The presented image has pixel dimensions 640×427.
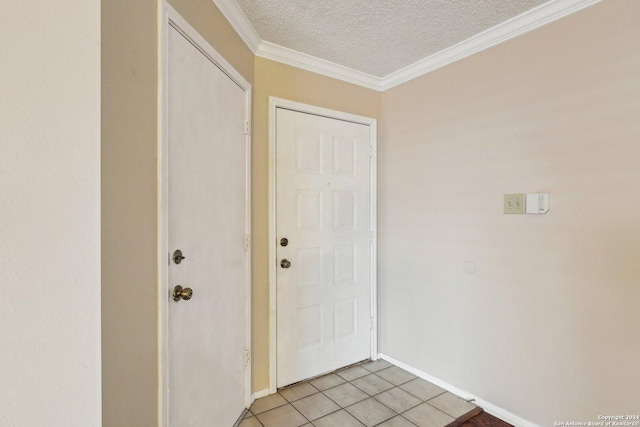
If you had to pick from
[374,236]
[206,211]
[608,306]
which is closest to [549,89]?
[608,306]

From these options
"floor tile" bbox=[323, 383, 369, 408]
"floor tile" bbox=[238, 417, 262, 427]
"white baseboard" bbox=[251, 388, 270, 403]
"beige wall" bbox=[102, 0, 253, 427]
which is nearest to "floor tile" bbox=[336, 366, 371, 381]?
"floor tile" bbox=[323, 383, 369, 408]

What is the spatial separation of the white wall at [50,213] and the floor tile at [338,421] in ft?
4.34

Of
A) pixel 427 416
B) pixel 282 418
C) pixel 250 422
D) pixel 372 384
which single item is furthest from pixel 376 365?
pixel 250 422

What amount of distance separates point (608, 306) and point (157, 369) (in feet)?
6.71

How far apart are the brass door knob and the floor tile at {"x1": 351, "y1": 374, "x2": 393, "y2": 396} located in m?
1.52

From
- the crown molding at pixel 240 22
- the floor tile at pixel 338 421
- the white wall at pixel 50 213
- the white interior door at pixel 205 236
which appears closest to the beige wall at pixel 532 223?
the floor tile at pixel 338 421

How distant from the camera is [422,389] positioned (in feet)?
6.94

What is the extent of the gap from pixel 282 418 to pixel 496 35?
2.72 meters

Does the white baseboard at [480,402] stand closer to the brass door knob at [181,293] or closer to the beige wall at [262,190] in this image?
the beige wall at [262,190]

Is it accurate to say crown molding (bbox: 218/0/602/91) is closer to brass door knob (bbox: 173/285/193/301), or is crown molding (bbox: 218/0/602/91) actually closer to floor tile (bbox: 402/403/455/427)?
brass door knob (bbox: 173/285/193/301)

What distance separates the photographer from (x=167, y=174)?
3.75 ft

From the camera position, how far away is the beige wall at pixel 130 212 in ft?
2.85

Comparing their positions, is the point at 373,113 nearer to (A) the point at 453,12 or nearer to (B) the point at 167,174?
(A) the point at 453,12

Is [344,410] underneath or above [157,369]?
underneath
